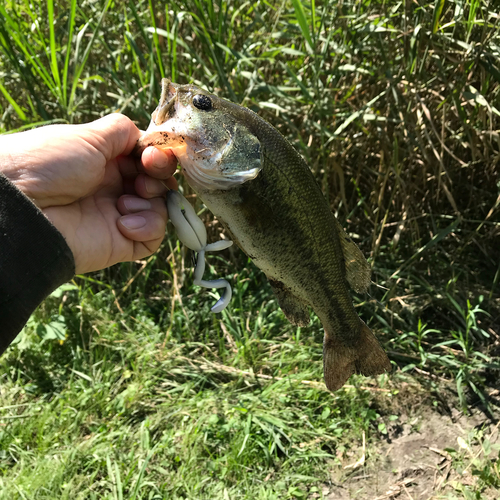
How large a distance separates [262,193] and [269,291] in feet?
6.18

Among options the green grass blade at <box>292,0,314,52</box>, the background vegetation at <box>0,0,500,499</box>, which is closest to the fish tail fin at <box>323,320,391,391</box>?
the background vegetation at <box>0,0,500,499</box>

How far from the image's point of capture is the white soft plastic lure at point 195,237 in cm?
166

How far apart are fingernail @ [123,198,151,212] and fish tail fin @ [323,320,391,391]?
3.10 ft

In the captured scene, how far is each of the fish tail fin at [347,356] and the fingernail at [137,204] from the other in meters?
0.95

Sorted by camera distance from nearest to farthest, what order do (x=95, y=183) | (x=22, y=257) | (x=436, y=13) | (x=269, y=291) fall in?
(x=22, y=257) → (x=95, y=183) → (x=436, y=13) → (x=269, y=291)

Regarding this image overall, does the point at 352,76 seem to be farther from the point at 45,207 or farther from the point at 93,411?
the point at 93,411

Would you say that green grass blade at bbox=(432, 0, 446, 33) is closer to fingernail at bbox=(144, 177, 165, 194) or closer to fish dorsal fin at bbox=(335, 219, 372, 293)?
fish dorsal fin at bbox=(335, 219, 372, 293)

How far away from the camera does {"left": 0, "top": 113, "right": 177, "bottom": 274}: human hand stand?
1692 mm

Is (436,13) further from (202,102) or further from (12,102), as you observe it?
(12,102)

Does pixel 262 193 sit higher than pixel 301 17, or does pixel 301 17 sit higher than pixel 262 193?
pixel 301 17

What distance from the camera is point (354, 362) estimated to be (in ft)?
6.81

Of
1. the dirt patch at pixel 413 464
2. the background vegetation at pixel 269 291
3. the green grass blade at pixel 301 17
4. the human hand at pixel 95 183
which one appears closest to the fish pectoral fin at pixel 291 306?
the human hand at pixel 95 183

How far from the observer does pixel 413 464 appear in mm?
2715

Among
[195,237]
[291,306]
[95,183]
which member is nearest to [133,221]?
[95,183]
